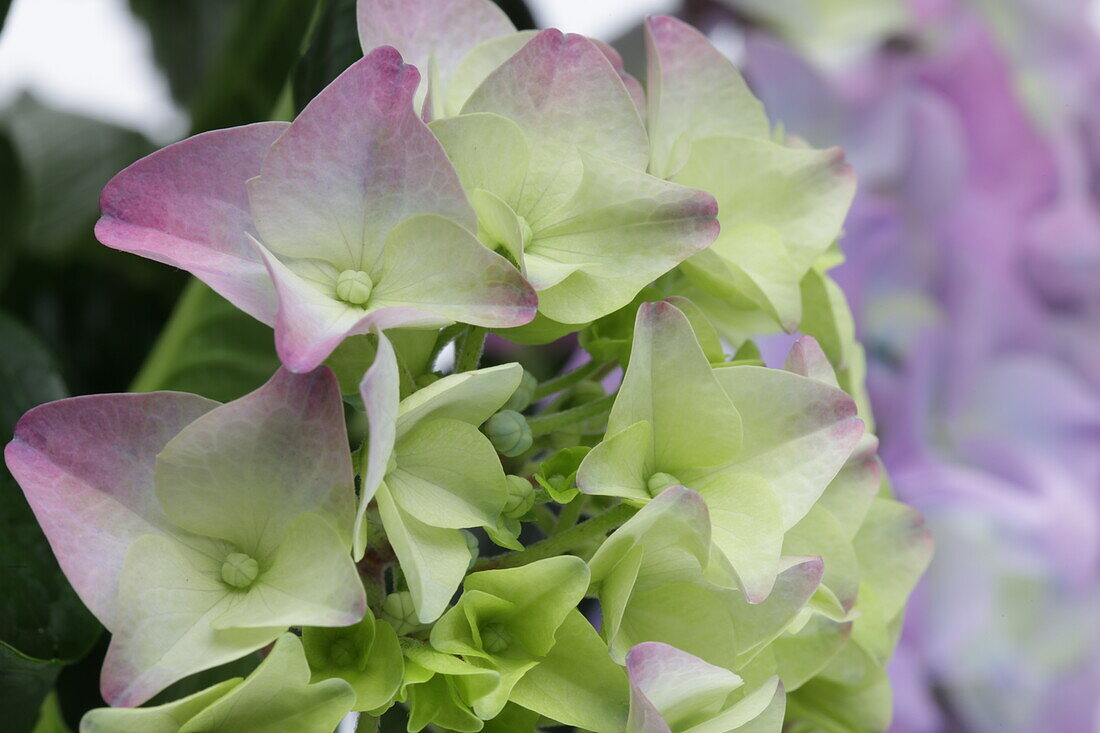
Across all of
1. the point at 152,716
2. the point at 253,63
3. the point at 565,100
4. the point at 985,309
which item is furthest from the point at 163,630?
the point at 985,309

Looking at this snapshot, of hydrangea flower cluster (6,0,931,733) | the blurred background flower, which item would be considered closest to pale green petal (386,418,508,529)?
hydrangea flower cluster (6,0,931,733)

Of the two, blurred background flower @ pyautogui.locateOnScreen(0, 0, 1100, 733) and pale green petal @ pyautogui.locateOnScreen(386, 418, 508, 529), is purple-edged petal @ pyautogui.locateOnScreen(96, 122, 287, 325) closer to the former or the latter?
pale green petal @ pyautogui.locateOnScreen(386, 418, 508, 529)

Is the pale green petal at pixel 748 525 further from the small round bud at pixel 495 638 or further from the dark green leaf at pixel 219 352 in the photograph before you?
the dark green leaf at pixel 219 352

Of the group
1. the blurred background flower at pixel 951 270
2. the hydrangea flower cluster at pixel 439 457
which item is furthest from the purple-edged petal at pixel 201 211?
the blurred background flower at pixel 951 270

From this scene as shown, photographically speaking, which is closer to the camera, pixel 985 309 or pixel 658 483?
pixel 658 483

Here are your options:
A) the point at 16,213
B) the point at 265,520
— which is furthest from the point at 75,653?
the point at 16,213

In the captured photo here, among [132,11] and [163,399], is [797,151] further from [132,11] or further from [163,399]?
[132,11]

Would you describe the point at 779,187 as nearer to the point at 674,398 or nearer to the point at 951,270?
the point at 674,398

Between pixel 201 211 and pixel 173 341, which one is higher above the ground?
pixel 201 211
